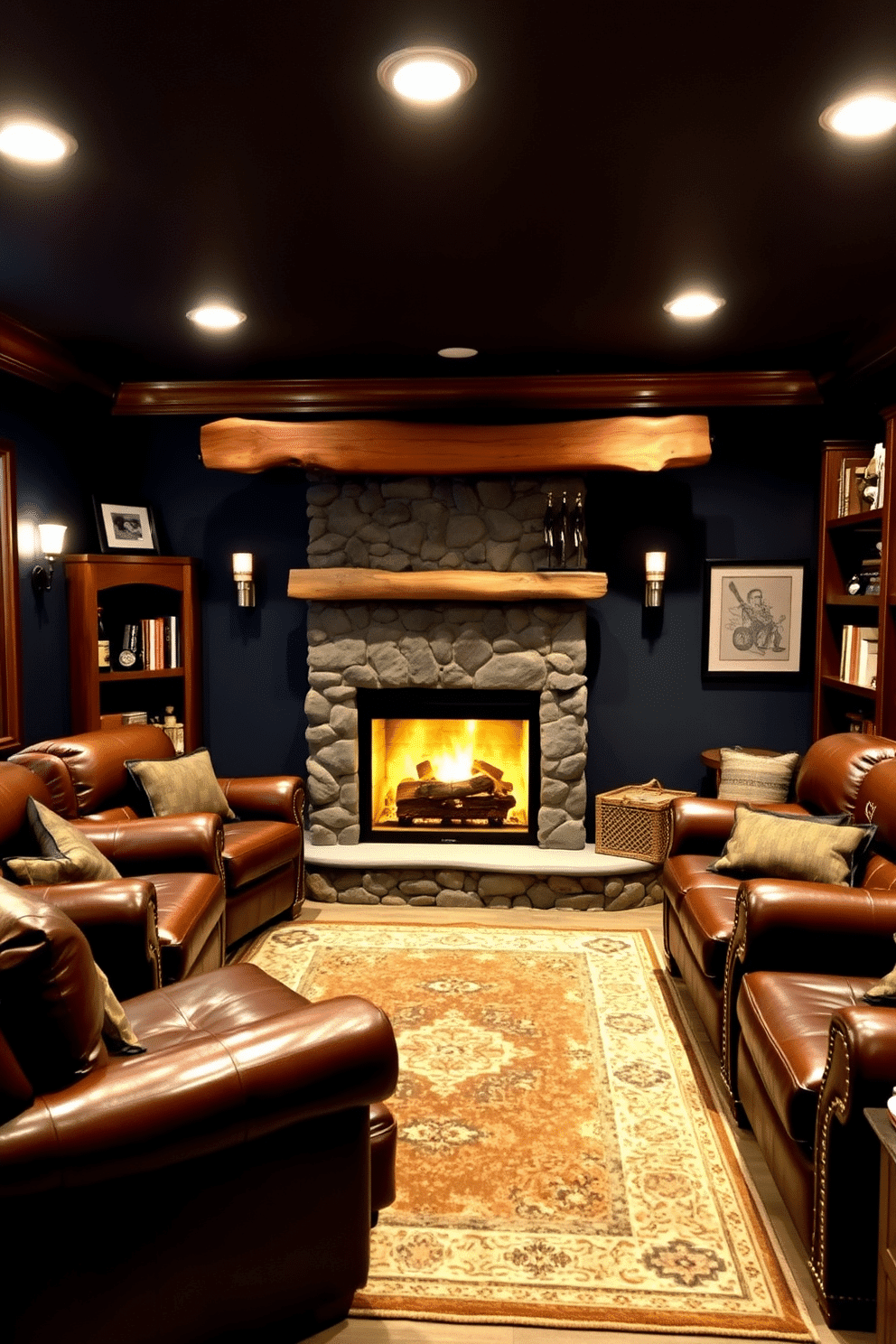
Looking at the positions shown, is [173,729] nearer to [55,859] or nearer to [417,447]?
[417,447]

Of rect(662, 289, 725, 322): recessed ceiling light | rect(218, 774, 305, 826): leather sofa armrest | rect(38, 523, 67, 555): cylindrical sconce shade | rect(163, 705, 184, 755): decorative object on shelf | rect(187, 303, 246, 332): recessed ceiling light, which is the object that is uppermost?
rect(187, 303, 246, 332): recessed ceiling light

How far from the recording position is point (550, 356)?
174 inches

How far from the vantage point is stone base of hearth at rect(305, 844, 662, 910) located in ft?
15.3

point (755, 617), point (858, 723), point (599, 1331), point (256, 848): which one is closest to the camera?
point (599, 1331)

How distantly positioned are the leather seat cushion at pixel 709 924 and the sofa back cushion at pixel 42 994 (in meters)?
1.90

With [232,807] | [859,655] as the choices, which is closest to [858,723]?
[859,655]

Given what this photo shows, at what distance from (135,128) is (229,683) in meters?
3.39

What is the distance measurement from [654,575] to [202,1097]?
3857 mm

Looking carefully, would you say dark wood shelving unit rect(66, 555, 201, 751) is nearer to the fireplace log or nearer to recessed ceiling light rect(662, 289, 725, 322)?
the fireplace log

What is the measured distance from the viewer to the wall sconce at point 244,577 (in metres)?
5.08

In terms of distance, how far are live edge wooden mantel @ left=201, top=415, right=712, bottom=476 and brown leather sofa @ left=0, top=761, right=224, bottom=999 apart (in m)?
2.00

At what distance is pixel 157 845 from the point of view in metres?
3.56

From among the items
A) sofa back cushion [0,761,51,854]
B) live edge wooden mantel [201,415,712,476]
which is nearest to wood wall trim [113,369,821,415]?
live edge wooden mantel [201,415,712,476]

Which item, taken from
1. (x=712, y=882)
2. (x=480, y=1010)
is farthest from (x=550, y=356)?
(x=480, y=1010)
